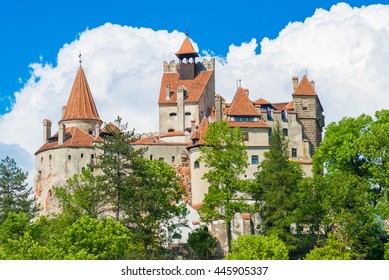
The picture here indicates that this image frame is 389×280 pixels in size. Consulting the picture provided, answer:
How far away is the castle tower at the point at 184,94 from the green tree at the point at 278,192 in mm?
17606

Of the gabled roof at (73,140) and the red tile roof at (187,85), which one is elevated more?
the red tile roof at (187,85)

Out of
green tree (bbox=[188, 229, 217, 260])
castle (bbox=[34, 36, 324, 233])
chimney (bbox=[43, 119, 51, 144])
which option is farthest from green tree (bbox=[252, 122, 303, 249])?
chimney (bbox=[43, 119, 51, 144])

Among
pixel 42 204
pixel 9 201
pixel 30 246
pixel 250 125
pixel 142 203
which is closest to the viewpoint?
pixel 30 246

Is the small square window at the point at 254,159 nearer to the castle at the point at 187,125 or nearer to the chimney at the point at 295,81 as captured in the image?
the castle at the point at 187,125

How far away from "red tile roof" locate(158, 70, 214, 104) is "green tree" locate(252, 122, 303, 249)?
74.2ft

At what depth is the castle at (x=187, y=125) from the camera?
247 ft

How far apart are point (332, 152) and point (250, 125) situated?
1157cm

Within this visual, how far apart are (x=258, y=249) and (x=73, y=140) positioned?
112ft

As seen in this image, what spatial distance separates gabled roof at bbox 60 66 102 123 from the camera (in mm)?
86912

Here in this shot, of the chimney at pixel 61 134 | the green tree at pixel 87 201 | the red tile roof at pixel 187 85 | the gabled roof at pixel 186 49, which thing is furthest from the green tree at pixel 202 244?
the gabled roof at pixel 186 49

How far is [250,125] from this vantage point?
7544 cm

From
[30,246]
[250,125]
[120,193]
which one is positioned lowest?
[30,246]

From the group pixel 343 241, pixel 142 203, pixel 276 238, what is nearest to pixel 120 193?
pixel 142 203

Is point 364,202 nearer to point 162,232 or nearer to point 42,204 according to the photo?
point 162,232
